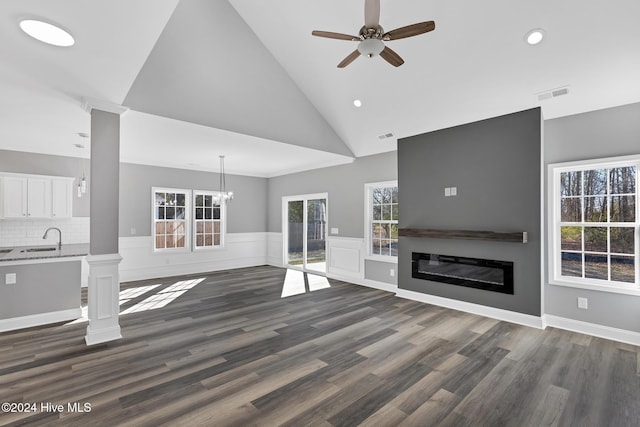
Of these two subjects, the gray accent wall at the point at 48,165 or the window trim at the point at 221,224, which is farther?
the window trim at the point at 221,224

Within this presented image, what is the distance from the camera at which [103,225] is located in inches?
138

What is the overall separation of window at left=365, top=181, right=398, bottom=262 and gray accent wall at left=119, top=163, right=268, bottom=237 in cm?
384

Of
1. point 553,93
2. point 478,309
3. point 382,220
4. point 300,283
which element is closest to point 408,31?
point 553,93

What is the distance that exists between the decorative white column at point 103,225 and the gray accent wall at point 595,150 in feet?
17.9

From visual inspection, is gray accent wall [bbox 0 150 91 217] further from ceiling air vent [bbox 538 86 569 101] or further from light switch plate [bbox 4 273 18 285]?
ceiling air vent [bbox 538 86 569 101]

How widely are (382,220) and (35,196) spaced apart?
21.6ft

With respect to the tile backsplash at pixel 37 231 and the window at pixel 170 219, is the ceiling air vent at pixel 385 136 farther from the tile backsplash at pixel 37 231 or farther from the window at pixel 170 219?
the tile backsplash at pixel 37 231

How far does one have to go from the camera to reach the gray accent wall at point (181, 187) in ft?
22.0

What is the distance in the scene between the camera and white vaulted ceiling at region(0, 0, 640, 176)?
108 inches

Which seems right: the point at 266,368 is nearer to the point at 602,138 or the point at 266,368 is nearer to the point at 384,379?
the point at 384,379

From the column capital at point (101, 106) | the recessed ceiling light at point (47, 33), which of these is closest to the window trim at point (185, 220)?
the column capital at point (101, 106)

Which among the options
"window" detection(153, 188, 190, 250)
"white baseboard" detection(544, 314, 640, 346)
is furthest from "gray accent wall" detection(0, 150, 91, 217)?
"white baseboard" detection(544, 314, 640, 346)

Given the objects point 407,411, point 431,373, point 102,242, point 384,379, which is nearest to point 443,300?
point 431,373

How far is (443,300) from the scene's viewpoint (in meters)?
4.88
